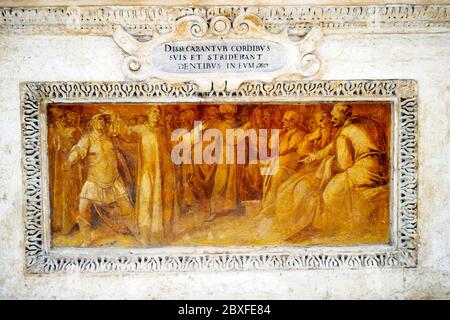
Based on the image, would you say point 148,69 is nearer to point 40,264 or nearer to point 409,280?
point 40,264

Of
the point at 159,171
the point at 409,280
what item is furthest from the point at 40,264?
the point at 409,280

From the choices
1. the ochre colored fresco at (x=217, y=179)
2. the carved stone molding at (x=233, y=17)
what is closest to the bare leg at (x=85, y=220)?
the ochre colored fresco at (x=217, y=179)

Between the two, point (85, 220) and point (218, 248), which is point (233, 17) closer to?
point (218, 248)

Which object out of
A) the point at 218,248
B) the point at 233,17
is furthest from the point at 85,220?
the point at 233,17

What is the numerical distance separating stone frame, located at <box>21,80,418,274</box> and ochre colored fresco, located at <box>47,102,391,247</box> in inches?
3.6

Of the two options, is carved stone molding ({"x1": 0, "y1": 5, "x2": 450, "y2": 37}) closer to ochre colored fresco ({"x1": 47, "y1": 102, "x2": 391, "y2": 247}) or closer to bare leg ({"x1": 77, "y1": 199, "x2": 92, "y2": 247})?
ochre colored fresco ({"x1": 47, "y1": 102, "x2": 391, "y2": 247})

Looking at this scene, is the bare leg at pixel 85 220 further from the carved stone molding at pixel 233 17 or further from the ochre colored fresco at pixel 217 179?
the carved stone molding at pixel 233 17

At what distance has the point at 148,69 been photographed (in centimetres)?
452

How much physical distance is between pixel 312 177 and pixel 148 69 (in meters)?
1.86

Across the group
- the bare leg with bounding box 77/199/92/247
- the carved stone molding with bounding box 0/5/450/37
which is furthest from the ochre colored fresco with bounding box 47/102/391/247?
the carved stone molding with bounding box 0/5/450/37

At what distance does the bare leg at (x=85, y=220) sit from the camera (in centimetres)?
473

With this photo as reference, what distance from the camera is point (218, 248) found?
473 cm

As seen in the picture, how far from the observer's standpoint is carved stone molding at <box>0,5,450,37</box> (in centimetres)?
445
